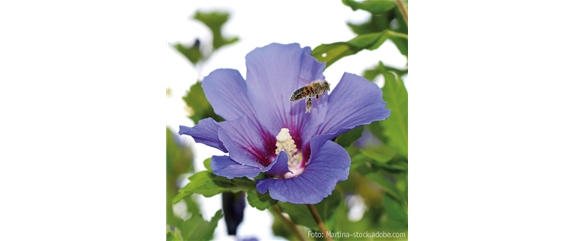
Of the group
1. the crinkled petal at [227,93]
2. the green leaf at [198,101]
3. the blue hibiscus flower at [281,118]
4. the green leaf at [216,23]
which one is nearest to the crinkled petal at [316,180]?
the blue hibiscus flower at [281,118]

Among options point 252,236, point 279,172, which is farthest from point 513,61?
point 252,236

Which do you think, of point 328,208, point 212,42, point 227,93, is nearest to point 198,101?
point 227,93

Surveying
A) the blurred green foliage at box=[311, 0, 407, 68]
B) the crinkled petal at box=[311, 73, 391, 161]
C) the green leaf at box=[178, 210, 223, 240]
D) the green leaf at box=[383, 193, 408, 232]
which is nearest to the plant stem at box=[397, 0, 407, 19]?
the blurred green foliage at box=[311, 0, 407, 68]

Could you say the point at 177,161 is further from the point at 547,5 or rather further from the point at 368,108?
the point at 547,5

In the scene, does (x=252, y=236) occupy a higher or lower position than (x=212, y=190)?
lower

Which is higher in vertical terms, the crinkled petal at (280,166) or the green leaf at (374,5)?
the green leaf at (374,5)

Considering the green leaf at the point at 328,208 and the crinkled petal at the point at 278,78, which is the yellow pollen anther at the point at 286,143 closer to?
the crinkled petal at the point at 278,78

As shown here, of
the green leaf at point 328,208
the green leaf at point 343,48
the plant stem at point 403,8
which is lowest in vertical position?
the green leaf at point 328,208
